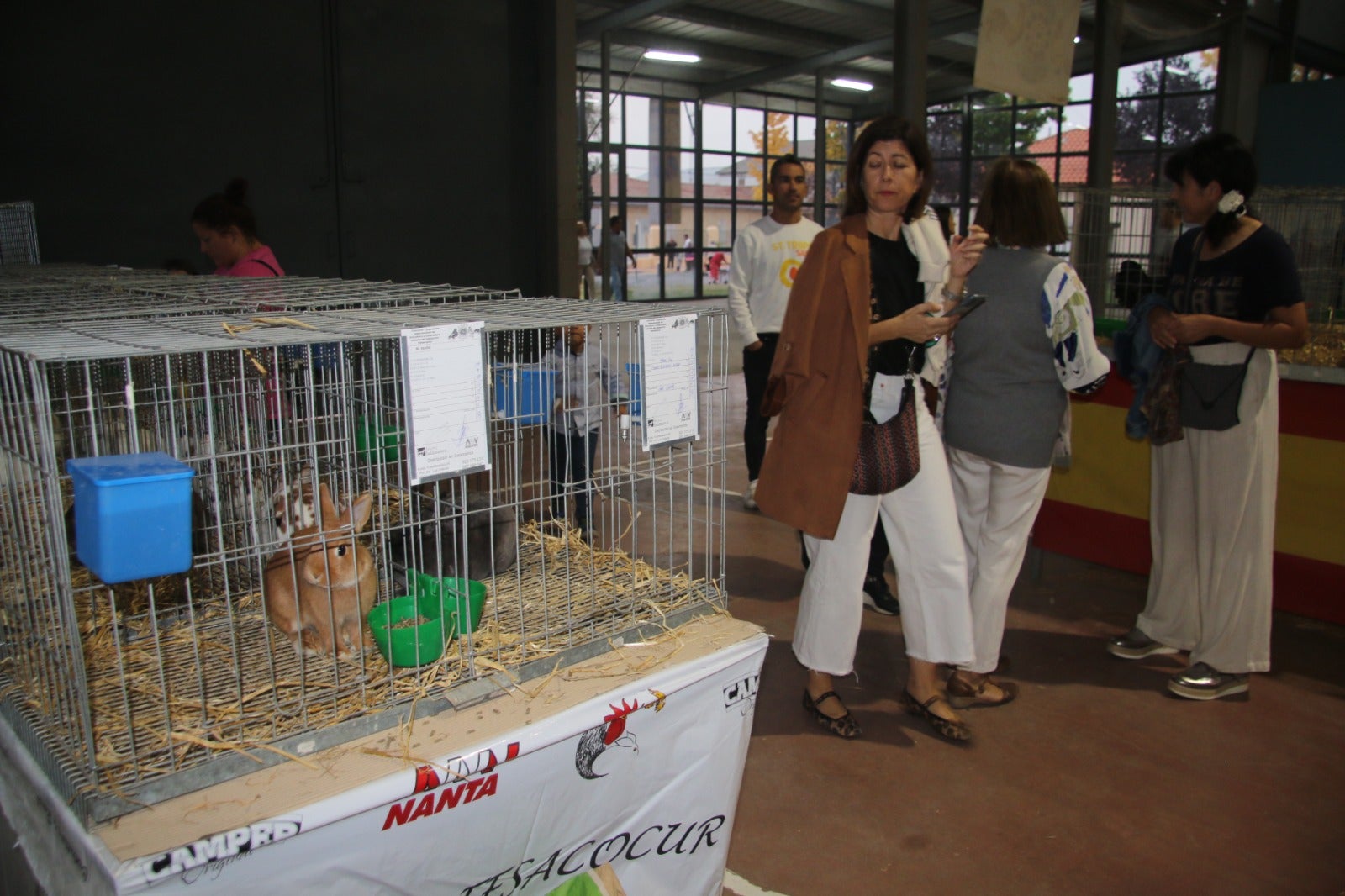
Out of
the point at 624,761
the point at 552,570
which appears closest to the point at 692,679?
the point at 624,761

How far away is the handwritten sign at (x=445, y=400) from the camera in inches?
55.6

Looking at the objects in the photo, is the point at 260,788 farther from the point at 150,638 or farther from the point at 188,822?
the point at 150,638

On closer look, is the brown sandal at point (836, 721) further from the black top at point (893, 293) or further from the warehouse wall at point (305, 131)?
the warehouse wall at point (305, 131)

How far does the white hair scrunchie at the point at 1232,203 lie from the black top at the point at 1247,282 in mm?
88

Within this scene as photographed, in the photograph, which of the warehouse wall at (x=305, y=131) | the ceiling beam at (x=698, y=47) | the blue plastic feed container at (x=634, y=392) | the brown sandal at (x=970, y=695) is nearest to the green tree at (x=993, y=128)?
the ceiling beam at (x=698, y=47)

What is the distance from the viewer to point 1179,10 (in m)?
11.2

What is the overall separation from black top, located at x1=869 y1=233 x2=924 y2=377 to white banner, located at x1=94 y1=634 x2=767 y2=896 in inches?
40.2

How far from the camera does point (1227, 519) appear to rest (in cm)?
304

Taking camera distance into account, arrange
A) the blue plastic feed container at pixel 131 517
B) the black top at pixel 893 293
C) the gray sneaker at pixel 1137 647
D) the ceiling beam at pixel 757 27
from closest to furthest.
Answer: the blue plastic feed container at pixel 131 517
the black top at pixel 893 293
the gray sneaker at pixel 1137 647
the ceiling beam at pixel 757 27

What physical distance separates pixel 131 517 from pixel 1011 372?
7.86 ft

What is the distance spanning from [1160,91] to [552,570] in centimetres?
1669

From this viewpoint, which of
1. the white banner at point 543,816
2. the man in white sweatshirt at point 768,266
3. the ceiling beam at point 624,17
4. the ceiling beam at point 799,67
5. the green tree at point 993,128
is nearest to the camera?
the white banner at point 543,816

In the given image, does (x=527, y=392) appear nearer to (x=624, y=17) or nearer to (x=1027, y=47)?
(x=1027, y=47)

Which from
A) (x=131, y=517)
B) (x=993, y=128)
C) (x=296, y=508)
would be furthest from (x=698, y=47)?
(x=131, y=517)
